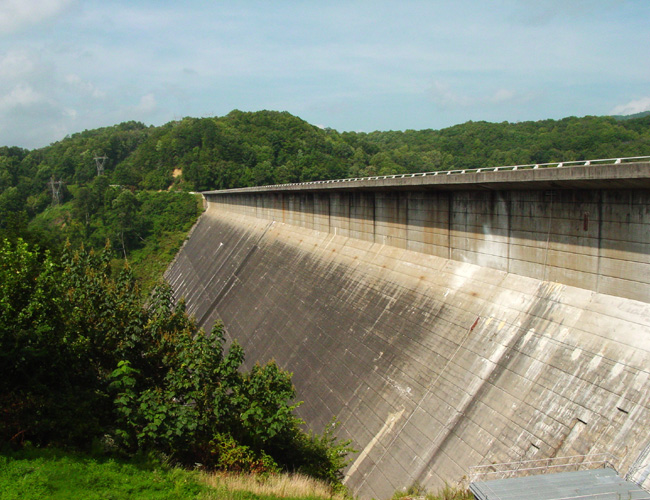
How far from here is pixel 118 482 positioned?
7828 mm

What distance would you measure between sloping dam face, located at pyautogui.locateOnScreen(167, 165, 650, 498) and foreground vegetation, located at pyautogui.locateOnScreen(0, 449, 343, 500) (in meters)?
3.23

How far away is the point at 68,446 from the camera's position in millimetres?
8719

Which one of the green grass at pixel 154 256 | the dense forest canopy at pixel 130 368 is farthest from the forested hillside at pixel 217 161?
the green grass at pixel 154 256

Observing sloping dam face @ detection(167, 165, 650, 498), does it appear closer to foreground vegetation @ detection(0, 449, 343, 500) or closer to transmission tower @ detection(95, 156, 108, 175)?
foreground vegetation @ detection(0, 449, 343, 500)

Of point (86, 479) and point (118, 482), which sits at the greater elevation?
point (86, 479)

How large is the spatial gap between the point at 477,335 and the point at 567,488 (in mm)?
4862

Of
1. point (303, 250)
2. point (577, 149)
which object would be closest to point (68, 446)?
point (303, 250)

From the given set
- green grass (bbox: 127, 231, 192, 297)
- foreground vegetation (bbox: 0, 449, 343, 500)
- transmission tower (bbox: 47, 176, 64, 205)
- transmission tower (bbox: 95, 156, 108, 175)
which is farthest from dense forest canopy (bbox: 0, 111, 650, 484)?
transmission tower (bbox: 95, 156, 108, 175)

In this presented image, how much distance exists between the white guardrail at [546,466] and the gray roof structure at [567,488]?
0.26m

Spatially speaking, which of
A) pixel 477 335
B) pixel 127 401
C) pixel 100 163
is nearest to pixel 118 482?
pixel 127 401

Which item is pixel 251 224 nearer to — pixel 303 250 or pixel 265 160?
pixel 303 250

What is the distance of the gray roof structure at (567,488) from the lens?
6.40 metres

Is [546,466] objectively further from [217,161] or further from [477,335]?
[217,161]

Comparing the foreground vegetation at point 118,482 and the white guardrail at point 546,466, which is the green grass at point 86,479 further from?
the white guardrail at point 546,466
